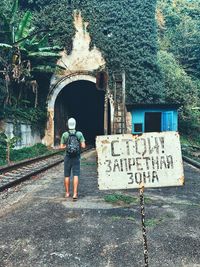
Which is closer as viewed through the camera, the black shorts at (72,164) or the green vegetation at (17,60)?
the black shorts at (72,164)

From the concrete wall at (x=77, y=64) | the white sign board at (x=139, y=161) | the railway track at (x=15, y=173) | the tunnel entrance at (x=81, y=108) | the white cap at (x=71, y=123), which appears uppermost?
the concrete wall at (x=77, y=64)

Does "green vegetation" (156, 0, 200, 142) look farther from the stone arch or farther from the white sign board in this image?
the white sign board

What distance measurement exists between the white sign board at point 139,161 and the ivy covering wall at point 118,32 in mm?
16223

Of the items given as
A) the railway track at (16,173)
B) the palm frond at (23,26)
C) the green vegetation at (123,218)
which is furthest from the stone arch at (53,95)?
the green vegetation at (123,218)

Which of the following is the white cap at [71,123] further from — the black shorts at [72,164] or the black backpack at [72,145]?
the black shorts at [72,164]

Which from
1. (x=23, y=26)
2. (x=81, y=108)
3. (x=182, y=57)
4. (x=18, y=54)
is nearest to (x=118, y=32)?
(x=23, y=26)

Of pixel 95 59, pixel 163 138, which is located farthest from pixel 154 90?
pixel 163 138

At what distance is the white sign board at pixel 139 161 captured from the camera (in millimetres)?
2840

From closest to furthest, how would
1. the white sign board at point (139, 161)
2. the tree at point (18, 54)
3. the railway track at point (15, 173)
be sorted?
the white sign board at point (139, 161), the railway track at point (15, 173), the tree at point (18, 54)

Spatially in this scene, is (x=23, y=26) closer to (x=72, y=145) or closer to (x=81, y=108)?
(x=72, y=145)

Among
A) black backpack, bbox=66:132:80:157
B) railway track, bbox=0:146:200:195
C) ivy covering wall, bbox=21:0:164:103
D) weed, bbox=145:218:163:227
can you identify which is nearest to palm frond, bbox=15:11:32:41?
ivy covering wall, bbox=21:0:164:103

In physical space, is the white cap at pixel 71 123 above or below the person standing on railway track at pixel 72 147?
above

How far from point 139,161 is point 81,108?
24.0m

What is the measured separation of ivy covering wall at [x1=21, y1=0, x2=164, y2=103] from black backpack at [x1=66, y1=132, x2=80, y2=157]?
13728mm
